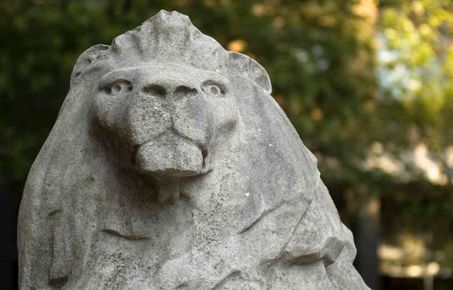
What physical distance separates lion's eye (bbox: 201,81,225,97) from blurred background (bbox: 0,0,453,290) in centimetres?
711

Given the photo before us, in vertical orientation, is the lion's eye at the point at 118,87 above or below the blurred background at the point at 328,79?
above

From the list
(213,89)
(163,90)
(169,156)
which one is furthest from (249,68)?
(169,156)

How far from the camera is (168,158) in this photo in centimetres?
451

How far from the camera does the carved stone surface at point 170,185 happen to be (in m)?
4.58

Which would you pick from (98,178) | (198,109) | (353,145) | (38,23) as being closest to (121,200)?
(98,178)

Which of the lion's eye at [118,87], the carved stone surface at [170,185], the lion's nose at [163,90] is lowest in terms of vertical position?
the carved stone surface at [170,185]

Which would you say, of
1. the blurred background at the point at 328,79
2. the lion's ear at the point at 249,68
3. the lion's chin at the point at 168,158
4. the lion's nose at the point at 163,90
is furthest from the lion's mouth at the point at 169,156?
the blurred background at the point at 328,79

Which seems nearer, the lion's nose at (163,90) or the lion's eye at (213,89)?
the lion's nose at (163,90)

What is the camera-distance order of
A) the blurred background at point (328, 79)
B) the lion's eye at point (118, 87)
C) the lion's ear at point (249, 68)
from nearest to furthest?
the lion's eye at point (118, 87) < the lion's ear at point (249, 68) < the blurred background at point (328, 79)

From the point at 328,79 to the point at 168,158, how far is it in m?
8.68

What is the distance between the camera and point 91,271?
4.66 metres

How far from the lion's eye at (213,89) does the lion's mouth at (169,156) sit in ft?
0.93

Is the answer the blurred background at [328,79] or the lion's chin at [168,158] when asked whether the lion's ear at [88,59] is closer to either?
the lion's chin at [168,158]

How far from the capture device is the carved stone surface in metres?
4.58
